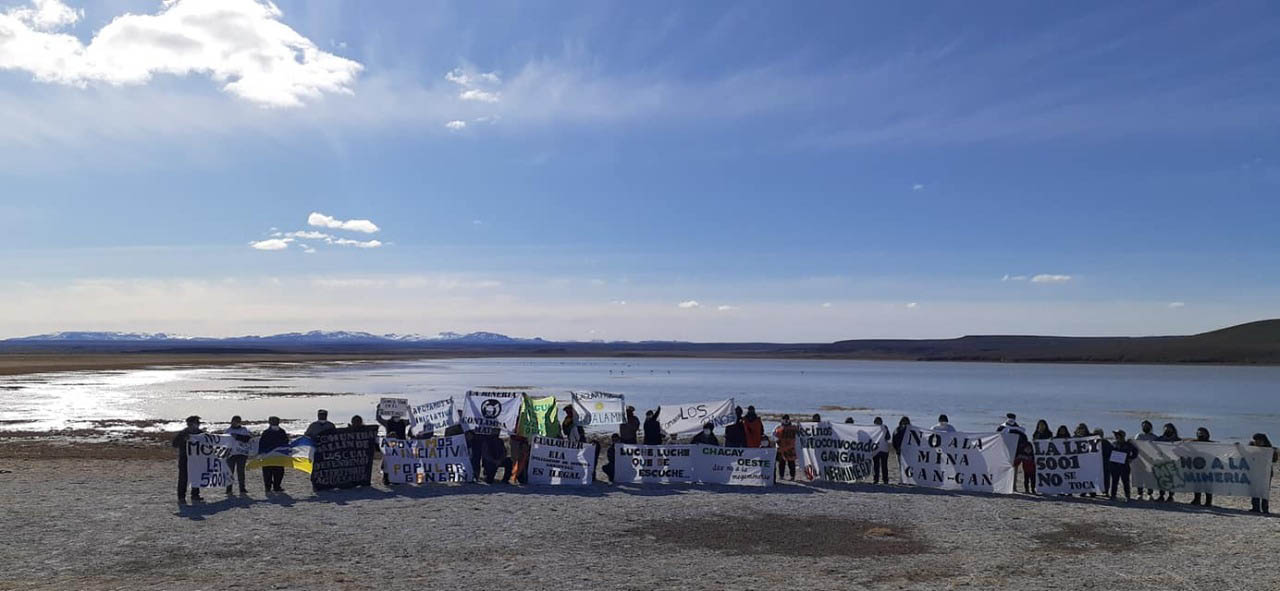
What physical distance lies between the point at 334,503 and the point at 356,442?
2111mm

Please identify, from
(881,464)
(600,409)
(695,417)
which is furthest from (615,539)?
(600,409)

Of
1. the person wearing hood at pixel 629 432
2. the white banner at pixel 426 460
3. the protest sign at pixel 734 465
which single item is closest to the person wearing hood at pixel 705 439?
the protest sign at pixel 734 465

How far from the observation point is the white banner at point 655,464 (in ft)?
64.8

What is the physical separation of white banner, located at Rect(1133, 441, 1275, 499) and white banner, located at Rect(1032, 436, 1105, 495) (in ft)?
2.99

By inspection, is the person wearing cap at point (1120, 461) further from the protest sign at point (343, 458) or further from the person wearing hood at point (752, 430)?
the protest sign at point (343, 458)

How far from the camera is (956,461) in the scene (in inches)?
754

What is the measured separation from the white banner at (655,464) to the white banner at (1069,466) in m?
6.82

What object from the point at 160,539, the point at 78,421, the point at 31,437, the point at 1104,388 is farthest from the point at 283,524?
the point at 1104,388

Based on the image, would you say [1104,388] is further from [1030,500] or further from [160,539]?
[160,539]

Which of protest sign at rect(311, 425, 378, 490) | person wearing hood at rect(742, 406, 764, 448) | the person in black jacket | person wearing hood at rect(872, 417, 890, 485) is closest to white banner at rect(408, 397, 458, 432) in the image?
protest sign at rect(311, 425, 378, 490)

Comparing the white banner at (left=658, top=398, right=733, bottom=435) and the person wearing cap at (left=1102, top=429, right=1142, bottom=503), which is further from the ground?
the white banner at (left=658, top=398, right=733, bottom=435)

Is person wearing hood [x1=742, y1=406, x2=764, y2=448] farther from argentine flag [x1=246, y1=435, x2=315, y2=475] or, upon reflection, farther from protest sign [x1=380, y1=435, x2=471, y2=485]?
argentine flag [x1=246, y1=435, x2=315, y2=475]

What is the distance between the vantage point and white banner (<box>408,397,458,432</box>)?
72.8 feet

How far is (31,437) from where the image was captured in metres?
31.7
